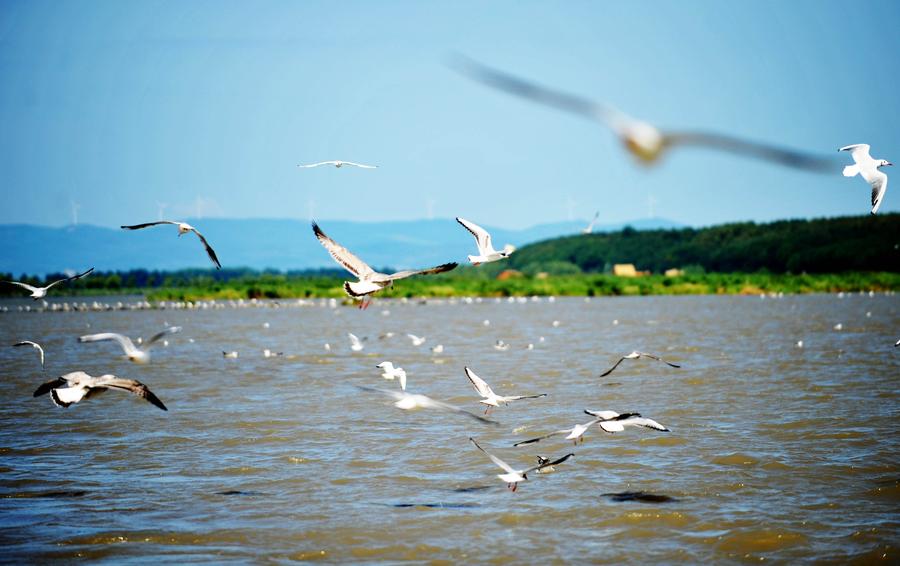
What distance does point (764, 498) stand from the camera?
9711mm

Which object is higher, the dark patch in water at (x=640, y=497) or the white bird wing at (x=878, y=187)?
the white bird wing at (x=878, y=187)

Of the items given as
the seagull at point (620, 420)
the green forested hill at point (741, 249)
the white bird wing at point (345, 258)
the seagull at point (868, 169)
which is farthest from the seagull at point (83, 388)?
the green forested hill at point (741, 249)

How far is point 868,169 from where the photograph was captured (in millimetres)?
9312

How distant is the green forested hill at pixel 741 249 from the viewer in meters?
92.6

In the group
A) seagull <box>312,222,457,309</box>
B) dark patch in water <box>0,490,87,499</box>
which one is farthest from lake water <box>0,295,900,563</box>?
seagull <box>312,222,457,309</box>

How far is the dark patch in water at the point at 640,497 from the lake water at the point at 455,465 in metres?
0.03

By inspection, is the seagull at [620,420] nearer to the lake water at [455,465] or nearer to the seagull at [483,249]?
the lake water at [455,465]

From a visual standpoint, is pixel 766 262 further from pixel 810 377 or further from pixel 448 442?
pixel 448 442

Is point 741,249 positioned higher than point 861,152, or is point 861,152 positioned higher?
point 741,249

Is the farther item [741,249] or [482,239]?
[741,249]

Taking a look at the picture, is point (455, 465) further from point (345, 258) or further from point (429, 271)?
point (429, 271)

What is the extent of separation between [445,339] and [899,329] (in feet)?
45.9

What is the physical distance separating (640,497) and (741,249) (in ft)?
340

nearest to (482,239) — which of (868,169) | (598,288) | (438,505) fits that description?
(438,505)
